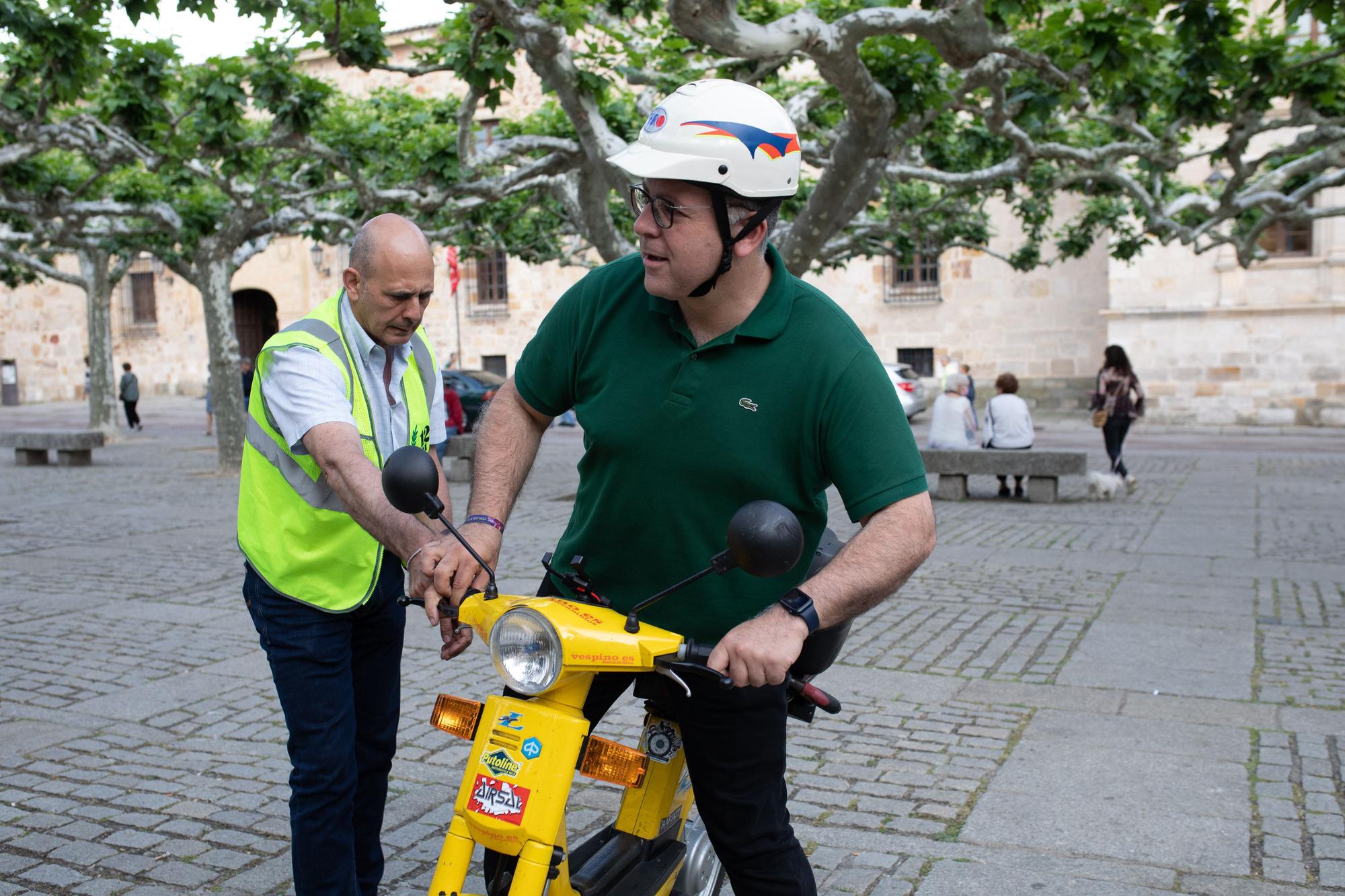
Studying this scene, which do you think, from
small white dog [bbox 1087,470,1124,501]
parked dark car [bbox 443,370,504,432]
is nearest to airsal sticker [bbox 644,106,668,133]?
small white dog [bbox 1087,470,1124,501]

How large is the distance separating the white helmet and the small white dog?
38.8 ft

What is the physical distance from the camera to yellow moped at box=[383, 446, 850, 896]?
2023 mm

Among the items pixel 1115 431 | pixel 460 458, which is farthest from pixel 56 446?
pixel 1115 431

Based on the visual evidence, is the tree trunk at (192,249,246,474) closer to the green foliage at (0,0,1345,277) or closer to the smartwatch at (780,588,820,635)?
the green foliage at (0,0,1345,277)

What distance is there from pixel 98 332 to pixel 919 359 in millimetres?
19009

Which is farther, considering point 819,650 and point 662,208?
point 819,650

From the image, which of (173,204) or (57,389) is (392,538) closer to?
(173,204)

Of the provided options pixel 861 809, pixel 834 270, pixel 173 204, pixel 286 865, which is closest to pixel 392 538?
pixel 286 865

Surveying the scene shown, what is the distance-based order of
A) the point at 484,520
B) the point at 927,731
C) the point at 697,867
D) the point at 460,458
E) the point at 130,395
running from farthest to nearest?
the point at 130,395 < the point at 460,458 < the point at 927,731 < the point at 697,867 < the point at 484,520

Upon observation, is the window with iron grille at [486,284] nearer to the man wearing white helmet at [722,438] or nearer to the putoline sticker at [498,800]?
the man wearing white helmet at [722,438]

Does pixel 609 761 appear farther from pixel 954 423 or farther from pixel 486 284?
pixel 486 284

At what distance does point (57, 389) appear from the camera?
42469mm

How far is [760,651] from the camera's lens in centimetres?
203

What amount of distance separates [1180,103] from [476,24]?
652 centimetres
